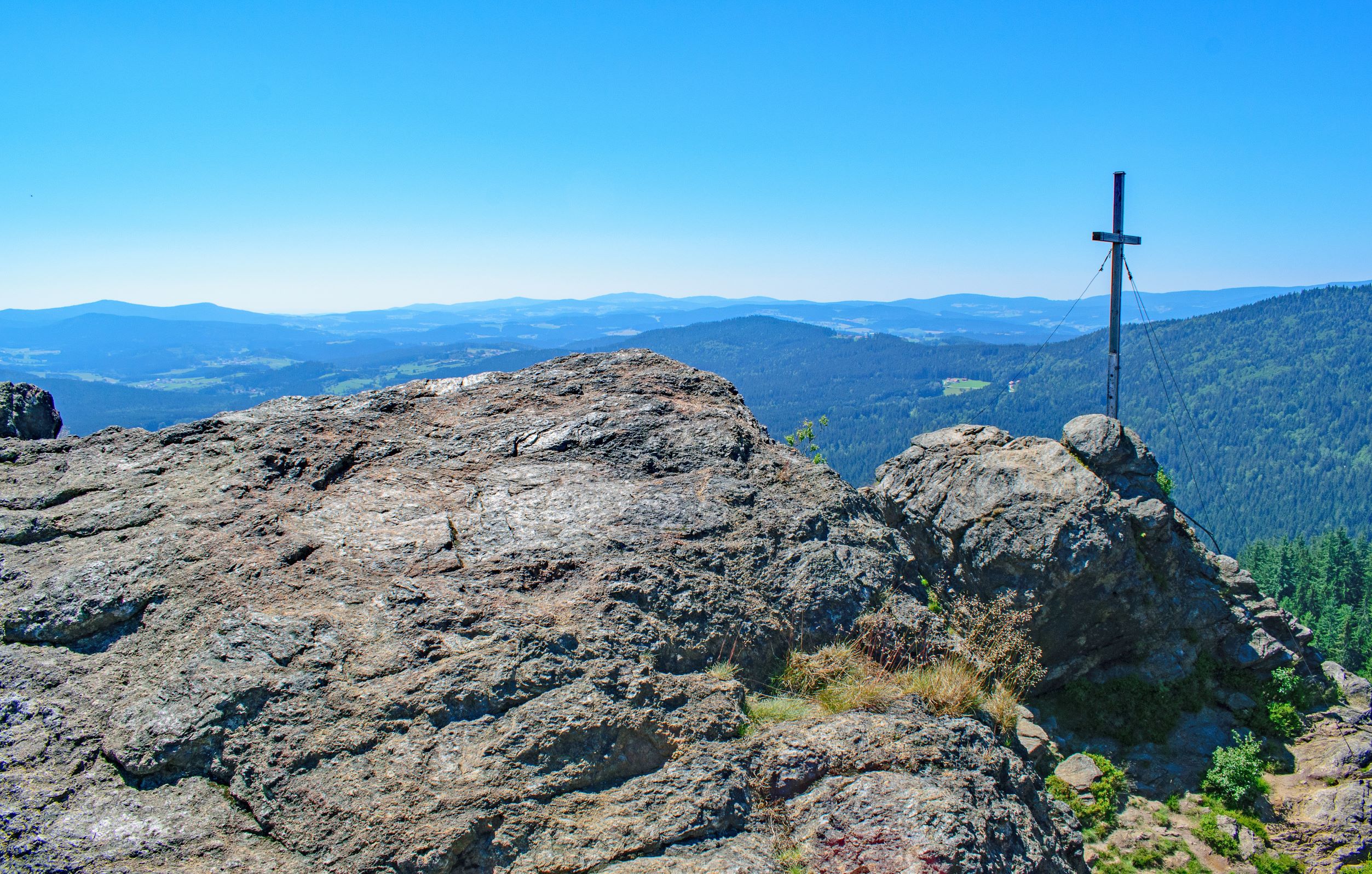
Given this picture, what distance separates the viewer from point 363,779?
3.85 metres

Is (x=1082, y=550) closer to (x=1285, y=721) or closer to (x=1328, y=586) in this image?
(x=1285, y=721)

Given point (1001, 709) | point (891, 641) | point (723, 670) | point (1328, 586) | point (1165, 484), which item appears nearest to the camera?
point (723, 670)

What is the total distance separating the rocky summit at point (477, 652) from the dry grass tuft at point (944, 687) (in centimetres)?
4

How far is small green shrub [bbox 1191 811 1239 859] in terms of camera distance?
1208cm

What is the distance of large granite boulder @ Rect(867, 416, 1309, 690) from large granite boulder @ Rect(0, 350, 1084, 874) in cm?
868

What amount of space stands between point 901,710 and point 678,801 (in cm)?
179

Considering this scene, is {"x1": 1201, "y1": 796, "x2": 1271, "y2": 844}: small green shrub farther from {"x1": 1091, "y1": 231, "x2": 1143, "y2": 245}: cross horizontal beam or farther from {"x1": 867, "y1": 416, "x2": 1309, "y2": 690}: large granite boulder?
{"x1": 1091, "y1": 231, "x2": 1143, "y2": 245}: cross horizontal beam

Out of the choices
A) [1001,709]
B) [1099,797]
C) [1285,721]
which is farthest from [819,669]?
[1285,721]

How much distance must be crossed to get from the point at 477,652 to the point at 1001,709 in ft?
13.5

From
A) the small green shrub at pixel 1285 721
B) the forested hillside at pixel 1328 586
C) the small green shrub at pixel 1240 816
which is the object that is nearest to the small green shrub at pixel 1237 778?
the small green shrub at pixel 1240 816

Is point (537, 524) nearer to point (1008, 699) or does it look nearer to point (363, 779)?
point (363, 779)

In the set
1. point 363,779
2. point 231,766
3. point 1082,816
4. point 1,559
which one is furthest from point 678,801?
point 1082,816

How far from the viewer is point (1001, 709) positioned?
5.59 m

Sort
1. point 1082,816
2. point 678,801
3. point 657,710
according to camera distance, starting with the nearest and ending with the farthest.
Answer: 1. point 678,801
2. point 657,710
3. point 1082,816
